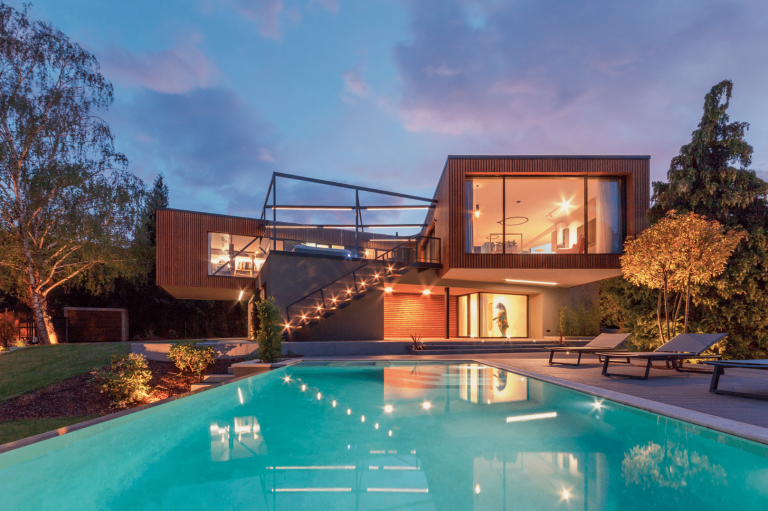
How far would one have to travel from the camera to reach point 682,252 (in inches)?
333

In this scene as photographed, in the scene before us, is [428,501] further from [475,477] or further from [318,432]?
[318,432]

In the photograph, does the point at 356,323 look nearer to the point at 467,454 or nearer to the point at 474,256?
the point at 474,256

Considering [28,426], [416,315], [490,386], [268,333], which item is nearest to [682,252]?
[490,386]

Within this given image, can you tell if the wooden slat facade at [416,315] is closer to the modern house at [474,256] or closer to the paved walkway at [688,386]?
the modern house at [474,256]

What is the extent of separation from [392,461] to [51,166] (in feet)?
53.3

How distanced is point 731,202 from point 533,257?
495 cm

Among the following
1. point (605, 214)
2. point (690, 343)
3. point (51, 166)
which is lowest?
point (690, 343)

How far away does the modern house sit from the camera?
12000 millimetres

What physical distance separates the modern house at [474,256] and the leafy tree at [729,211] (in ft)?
5.16

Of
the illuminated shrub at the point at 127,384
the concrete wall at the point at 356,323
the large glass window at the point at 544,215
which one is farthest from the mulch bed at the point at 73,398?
the large glass window at the point at 544,215

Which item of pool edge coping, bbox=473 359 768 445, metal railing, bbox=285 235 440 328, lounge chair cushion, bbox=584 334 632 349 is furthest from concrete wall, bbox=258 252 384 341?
pool edge coping, bbox=473 359 768 445

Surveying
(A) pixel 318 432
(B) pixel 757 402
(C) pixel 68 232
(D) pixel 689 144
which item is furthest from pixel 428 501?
(C) pixel 68 232

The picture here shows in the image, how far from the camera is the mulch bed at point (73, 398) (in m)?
7.02

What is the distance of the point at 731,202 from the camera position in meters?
9.87
